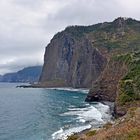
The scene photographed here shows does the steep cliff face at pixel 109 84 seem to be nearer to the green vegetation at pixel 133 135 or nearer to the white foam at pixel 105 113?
the white foam at pixel 105 113

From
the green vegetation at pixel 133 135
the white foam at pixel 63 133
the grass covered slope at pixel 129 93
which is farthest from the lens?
the grass covered slope at pixel 129 93

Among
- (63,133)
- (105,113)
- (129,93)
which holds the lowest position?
(63,133)

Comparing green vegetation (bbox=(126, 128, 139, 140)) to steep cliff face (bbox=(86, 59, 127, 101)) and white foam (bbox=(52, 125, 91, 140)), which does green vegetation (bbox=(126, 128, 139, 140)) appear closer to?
white foam (bbox=(52, 125, 91, 140))

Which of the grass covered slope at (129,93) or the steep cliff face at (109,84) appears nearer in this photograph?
the grass covered slope at (129,93)

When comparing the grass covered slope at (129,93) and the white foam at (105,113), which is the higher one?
the grass covered slope at (129,93)

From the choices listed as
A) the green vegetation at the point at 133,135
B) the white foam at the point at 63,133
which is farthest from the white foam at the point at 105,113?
the green vegetation at the point at 133,135

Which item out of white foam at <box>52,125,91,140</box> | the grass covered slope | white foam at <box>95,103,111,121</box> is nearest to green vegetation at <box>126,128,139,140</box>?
white foam at <box>52,125,91,140</box>

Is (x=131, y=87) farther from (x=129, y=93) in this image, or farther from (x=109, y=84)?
(x=109, y=84)

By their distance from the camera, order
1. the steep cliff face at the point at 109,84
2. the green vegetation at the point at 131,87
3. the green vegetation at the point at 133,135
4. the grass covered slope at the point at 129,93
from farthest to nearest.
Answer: the steep cliff face at the point at 109,84, the green vegetation at the point at 131,87, the grass covered slope at the point at 129,93, the green vegetation at the point at 133,135

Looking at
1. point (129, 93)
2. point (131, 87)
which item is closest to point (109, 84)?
point (131, 87)

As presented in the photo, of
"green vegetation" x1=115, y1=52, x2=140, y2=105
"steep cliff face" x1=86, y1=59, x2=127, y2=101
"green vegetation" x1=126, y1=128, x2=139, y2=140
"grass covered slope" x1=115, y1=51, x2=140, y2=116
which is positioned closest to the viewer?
"green vegetation" x1=126, y1=128, x2=139, y2=140

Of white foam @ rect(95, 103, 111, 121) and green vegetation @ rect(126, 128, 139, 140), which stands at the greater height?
green vegetation @ rect(126, 128, 139, 140)

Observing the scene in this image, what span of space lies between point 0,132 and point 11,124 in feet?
34.7

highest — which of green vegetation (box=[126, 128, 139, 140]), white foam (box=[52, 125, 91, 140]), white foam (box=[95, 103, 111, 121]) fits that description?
green vegetation (box=[126, 128, 139, 140])
